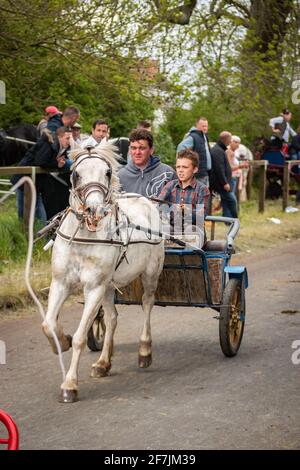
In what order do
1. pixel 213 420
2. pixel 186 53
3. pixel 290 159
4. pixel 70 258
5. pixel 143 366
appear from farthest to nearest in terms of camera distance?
1. pixel 290 159
2. pixel 186 53
3. pixel 143 366
4. pixel 70 258
5. pixel 213 420

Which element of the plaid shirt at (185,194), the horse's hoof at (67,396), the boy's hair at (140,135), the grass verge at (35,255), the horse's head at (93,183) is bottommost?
the grass verge at (35,255)

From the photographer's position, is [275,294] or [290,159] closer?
[275,294]

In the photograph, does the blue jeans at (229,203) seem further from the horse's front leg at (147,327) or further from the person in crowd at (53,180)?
the horse's front leg at (147,327)

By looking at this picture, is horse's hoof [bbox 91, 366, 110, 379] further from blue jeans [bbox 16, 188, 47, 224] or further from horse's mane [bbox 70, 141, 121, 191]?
blue jeans [bbox 16, 188, 47, 224]

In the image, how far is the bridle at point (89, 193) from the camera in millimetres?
6902

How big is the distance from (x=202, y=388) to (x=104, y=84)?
8844mm

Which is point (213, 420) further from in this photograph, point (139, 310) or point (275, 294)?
point (275, 294)

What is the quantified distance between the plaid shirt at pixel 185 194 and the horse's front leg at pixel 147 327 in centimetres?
72

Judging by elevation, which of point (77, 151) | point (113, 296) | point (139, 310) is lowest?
point (139, 310)

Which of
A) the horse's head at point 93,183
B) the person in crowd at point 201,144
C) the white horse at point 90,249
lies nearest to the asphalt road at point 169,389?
the white horse at point 90,249

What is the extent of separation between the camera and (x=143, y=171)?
877cm

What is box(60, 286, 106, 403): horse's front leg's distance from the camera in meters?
6.82

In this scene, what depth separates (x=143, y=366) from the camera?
8.05 meters
